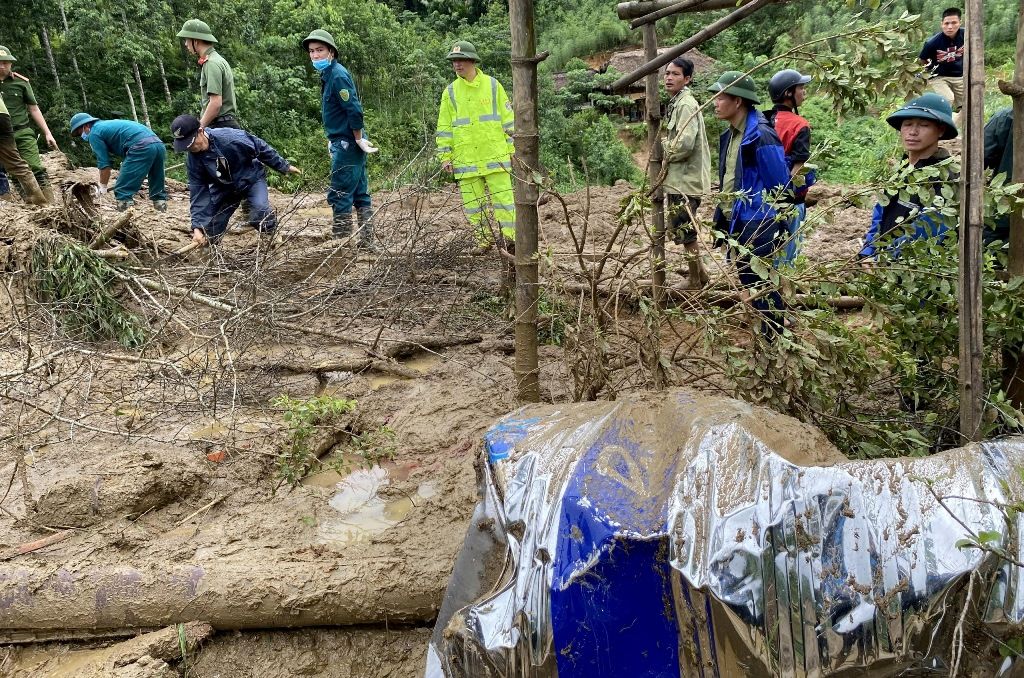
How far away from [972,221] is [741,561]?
103 centimetres

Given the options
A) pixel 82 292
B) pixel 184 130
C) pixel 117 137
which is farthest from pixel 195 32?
pixel 82 292

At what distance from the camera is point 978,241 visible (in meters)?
1.84

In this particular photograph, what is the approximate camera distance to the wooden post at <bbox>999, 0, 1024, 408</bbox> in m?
1.92

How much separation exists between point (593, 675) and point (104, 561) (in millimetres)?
1922

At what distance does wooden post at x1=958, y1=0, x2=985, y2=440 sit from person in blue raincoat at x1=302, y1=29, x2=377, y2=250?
443 centimetres

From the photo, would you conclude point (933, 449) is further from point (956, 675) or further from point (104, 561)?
point (104, 561)

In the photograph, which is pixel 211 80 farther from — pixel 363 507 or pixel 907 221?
pixel 907 221

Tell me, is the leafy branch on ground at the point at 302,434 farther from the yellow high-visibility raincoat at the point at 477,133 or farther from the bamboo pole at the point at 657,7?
the yellow high-visibility raincoat at the point at 477,133

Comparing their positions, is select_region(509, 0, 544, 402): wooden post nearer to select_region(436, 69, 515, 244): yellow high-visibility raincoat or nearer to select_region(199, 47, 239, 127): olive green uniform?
select_region(436, 69, 515, 244): yellow high-visibility raincoat

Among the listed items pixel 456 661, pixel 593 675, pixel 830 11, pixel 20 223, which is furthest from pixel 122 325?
pixel 830 11

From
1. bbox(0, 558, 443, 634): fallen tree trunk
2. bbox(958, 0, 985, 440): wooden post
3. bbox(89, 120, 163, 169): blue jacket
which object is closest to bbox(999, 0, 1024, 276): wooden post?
bbox(958, 0, 985, 440): wooden post

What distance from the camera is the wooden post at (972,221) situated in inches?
68.6

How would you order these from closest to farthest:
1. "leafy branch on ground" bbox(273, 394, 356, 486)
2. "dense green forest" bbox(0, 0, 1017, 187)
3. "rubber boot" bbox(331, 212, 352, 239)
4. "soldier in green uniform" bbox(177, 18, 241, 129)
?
"leafy branch on ground" bbox(273, 394, 356, 486) → "soldier in green uniform" bbox(177, 18, 241, 129) → "rubber boot" bbox(331, 212, 352, 239) → "dense green forest" bbox(0, 0, 1017, 187)

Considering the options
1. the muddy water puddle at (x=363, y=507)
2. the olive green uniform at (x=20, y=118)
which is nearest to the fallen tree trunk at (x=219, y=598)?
the muddy water puddle at (x=363, y=507)
